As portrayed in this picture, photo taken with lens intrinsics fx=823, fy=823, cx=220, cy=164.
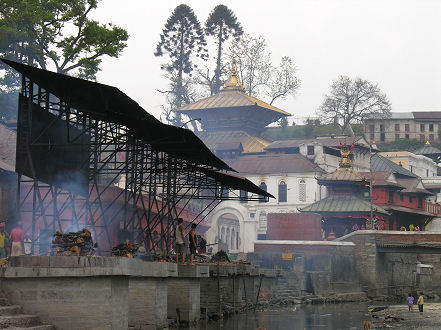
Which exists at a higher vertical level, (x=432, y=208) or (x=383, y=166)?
(x=383, y=166)

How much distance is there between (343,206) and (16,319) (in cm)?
5312

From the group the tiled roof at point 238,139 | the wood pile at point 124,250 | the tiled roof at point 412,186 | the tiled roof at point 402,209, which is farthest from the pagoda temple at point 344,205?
the wood pile at point 124,250

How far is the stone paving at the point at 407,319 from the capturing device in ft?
110

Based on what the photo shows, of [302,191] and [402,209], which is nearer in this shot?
[402,209]

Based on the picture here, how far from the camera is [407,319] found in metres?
37.7

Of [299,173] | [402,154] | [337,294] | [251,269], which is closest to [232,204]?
[299,173]

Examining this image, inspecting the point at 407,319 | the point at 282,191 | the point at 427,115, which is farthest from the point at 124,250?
the point at 427,115

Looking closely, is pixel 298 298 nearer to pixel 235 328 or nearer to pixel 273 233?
pixel 273 233

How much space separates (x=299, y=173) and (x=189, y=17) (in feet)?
118

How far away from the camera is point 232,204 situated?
7356 centimetres

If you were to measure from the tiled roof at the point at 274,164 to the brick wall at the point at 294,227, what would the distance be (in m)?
14.1

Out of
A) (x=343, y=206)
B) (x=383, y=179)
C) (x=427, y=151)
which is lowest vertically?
(x=343, y=206)

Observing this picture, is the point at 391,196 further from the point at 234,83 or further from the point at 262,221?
the point at 234,83

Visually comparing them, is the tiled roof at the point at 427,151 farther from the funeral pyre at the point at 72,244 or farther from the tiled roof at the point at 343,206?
the funeral pyre at the point at 72,244
